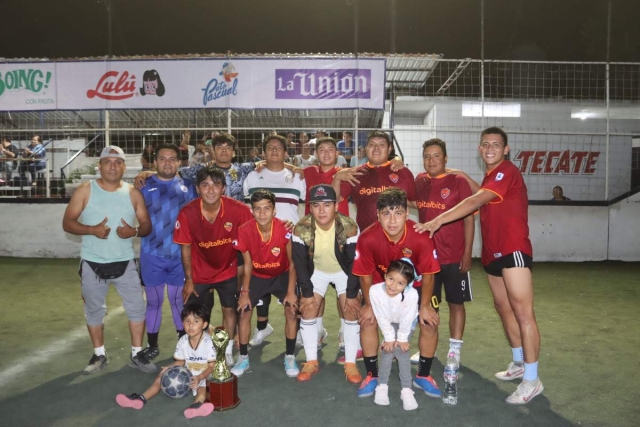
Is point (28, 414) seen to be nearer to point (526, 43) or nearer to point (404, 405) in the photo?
point (404, 405)

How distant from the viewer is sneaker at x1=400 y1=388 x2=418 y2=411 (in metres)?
3.94

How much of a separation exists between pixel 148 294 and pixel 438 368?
2.89 metres

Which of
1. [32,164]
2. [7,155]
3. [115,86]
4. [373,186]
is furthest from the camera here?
[7,155]

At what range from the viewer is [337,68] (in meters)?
10.1

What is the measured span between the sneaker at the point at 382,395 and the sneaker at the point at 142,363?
207 cm

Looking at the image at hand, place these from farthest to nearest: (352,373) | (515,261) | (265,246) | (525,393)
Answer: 1. (265,246)
2. (352,373)
3. (515,261)
4. (525,393)

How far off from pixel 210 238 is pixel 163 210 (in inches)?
24.5

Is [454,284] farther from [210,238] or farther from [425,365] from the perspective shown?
[210,238]

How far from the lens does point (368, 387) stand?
13.9 ft

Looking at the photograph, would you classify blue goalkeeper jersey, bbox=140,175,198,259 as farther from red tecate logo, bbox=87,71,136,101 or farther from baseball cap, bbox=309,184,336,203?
red tecate logo, bbox=87,71,136,101

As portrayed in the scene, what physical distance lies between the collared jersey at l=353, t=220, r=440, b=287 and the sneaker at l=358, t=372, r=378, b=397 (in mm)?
870

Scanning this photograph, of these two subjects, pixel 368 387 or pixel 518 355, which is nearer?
pixel 368 387

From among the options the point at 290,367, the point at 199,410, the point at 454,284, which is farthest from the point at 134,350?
the point at 454,284

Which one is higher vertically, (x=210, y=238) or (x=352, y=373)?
(x=210, y=238)
